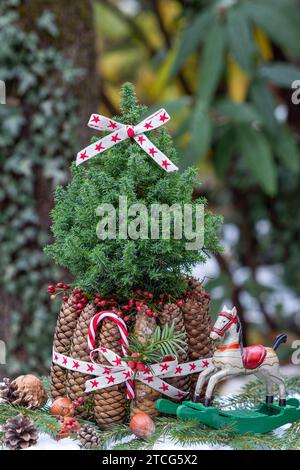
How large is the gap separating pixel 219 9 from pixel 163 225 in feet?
4.35

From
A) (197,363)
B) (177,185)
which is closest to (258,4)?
(177,185)

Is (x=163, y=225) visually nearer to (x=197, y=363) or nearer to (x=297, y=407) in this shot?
(x=197, y=363)

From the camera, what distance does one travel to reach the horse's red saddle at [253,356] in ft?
2.96

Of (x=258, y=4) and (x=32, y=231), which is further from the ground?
(x=258, y=4)

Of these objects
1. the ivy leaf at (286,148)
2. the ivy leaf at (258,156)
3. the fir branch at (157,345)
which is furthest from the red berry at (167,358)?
the ivy leaf at (286,148)

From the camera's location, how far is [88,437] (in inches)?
33.2

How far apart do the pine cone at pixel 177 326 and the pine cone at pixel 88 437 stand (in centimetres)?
13

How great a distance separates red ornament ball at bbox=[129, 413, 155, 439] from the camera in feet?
2.81

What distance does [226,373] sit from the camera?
889 mm

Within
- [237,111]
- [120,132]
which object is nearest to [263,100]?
[237,111]

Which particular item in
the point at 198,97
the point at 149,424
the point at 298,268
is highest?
the point at 198,97

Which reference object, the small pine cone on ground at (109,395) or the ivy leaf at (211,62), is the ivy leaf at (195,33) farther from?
the small pine cone on ground at (109,395)

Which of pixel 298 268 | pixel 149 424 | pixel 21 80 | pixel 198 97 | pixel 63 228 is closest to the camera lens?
pixel 149 424

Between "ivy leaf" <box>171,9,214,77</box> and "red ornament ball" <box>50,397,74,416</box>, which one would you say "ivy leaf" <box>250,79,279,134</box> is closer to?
"ivy leaf" <box>171,9,214,77</box>
